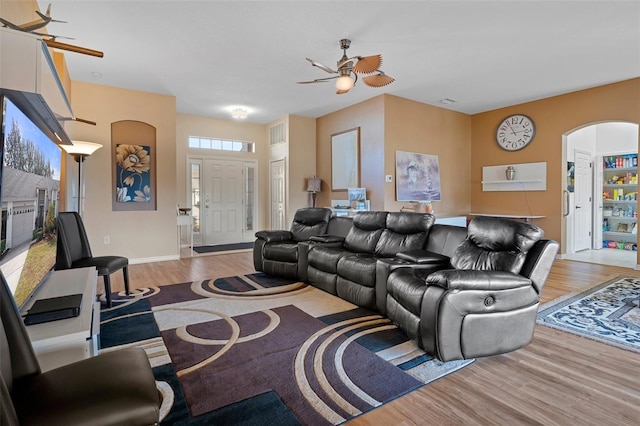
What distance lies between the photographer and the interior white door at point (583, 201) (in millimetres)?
6566

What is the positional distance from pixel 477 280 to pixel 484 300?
149mm

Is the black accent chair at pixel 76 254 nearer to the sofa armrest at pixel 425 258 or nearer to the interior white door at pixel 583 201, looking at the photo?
the sofa armrest at pixel 425 258

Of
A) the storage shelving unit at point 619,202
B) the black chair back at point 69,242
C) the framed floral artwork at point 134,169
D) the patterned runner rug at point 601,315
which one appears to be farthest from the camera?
the storage shelving unit at point 619,202

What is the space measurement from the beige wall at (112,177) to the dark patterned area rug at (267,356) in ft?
7.31

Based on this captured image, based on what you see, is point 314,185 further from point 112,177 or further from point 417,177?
point 112,177

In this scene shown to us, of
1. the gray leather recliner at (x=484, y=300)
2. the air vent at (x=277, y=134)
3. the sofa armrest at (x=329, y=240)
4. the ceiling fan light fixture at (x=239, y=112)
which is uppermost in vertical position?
the ceiling fan light fixture at (x=239, y=112)

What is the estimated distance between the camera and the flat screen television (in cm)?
137

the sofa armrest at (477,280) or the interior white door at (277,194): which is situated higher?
the interior white door at (277,194)

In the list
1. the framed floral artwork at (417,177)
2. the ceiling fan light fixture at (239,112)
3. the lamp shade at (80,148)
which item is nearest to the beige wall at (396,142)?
the framed floral artwork at (417,177)

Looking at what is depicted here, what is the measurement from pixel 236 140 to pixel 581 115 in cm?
684

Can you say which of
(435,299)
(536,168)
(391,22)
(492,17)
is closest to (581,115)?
(536,168)

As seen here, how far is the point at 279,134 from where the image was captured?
25.4 ft

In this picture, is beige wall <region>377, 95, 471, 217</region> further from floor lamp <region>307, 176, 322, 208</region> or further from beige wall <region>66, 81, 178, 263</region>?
beige wall <region>66, 81, 178, 263</region>

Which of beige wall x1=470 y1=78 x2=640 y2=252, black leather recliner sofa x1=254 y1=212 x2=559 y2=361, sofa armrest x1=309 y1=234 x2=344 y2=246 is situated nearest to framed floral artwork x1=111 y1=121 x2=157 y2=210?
sofa armrest x1=309 y1=234 x2=344 y2=246
